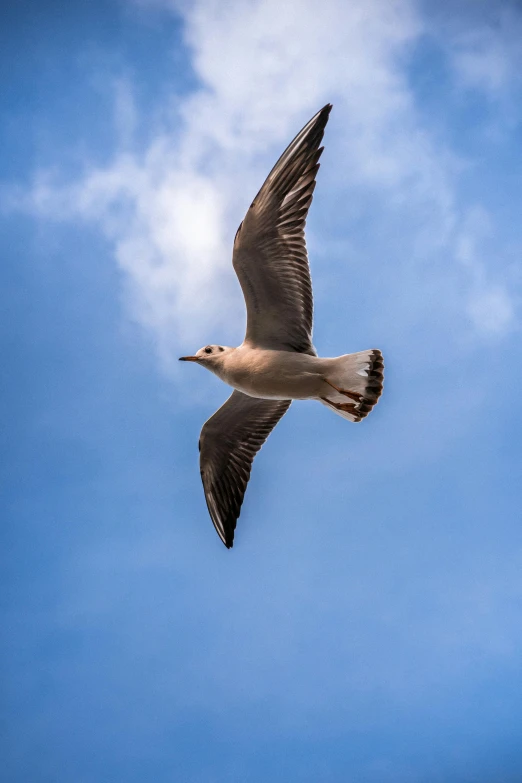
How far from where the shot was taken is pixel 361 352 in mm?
4414

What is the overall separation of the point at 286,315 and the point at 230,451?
978 mm

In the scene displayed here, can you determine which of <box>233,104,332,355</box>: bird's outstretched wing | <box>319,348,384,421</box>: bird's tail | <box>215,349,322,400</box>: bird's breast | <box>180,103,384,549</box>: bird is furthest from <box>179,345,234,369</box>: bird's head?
<box>319,348,384,421</box>: bird's tail

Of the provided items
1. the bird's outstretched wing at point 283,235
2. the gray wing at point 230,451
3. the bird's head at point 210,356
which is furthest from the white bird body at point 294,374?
the gray wing at point 230,451

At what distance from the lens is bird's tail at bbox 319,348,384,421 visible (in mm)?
4406

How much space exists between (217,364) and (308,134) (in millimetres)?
1241

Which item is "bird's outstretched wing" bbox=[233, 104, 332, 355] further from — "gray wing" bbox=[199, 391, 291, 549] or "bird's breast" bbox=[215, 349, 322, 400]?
"gray wing" bbox=[199, 391, 291, 549]

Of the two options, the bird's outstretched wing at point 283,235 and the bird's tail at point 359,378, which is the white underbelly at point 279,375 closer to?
the bird's tail at point 359,378

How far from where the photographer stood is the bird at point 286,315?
4320 mm

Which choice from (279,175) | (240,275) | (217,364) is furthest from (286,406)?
(279,175)

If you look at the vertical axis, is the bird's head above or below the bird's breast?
above

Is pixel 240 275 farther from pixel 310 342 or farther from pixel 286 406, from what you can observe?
pixel 286 406

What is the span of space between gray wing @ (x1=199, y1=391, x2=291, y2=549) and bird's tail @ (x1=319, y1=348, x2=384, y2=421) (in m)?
0.77

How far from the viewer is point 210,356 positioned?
471 cm

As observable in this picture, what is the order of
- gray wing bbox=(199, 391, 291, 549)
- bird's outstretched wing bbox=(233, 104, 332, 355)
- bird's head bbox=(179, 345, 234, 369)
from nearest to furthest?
1. bird's outstretched wing bbox=(233, 104, 332, 355)
2. bird's head bbox=(179, 345, 234, 369)
3. gray wing bbox=(199, 391, 291, 549)
